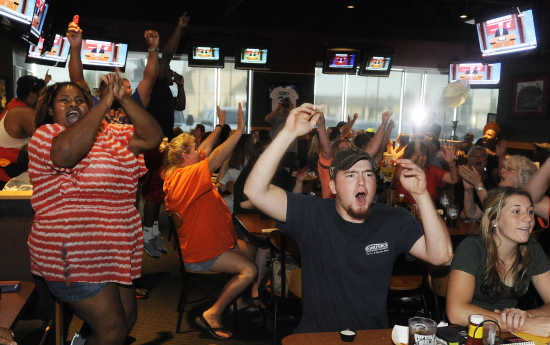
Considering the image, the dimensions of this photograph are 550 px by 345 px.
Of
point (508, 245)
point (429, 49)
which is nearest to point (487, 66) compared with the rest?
point (429, 49)

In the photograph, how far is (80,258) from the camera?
2049 mm

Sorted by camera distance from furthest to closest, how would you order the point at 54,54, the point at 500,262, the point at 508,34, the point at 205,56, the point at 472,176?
1. the point at 205,56
2. the point at 54,54
3. the point at 508,34
4. the point at 472,176
5. the point at 500,262

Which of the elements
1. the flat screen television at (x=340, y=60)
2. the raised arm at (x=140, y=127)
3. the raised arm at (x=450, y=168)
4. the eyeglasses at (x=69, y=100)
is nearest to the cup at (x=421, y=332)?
the raised arm at (x=140, y=127)

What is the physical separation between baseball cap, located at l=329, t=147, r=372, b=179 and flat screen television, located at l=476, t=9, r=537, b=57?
5660mm

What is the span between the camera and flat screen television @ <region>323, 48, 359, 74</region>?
10305 mm

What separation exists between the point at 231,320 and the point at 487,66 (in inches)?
336

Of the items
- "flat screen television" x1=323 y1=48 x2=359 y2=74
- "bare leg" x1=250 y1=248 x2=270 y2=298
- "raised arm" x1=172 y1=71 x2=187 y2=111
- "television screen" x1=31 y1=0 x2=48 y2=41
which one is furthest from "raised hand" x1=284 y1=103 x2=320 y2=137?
"flat screen television" x1=323 y1=48 x2=359 y2=74

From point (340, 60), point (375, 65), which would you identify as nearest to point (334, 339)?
point (340, 60)

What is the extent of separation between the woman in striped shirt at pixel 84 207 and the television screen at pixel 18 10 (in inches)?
91.3

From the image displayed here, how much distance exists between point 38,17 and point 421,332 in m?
4.94

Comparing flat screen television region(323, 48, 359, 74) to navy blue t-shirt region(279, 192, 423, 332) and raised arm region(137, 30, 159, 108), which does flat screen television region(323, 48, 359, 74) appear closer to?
raised arm region(137, 30, 159, 108)

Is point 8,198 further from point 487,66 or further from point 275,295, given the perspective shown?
point 487,66

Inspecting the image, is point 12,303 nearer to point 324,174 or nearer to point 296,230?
point 296,230

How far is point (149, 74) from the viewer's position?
3.07 m
